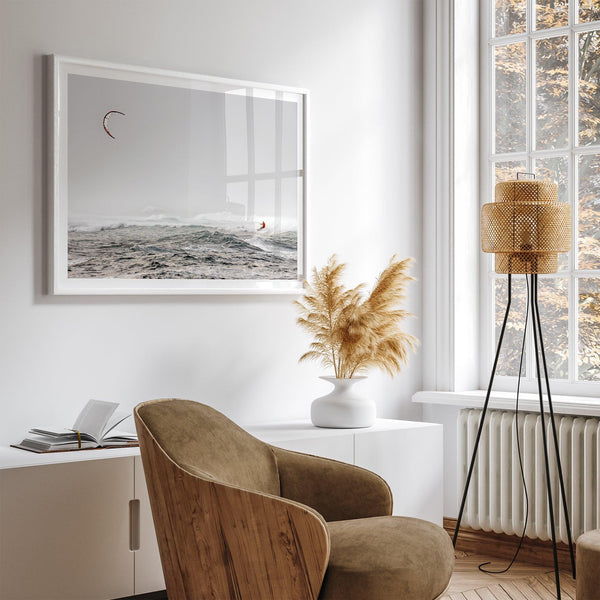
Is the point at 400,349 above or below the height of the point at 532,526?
above

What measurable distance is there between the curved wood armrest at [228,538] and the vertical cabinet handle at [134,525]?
320 mm

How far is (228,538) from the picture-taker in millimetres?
2646

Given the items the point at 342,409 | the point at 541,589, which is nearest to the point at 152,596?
the point at 342,409

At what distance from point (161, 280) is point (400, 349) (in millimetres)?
1016

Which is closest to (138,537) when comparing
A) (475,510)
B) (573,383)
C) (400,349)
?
(400,349)

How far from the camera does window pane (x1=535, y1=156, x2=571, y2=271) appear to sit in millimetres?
4367

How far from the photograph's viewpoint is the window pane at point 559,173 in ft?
14.3

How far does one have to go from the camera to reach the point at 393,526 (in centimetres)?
284

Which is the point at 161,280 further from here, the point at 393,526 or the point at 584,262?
the point at 584,262

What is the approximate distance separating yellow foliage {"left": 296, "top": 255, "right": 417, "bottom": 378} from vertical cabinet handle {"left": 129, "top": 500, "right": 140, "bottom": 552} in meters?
1.06

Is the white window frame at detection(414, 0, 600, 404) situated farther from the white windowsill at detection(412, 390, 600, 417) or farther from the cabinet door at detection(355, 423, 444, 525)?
the cabinet door at detection(355, 423, 444, 525)

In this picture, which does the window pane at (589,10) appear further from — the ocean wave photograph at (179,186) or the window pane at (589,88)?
the ocean wave photograph at (179,186)

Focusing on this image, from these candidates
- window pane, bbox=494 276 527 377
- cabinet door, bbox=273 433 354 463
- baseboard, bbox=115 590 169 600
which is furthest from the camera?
window pane, bbox=494 276 527 377

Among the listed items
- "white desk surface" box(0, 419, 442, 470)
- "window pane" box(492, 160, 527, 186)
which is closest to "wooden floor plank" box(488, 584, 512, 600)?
"white desk surface" box(0, 419, 442, 470)
